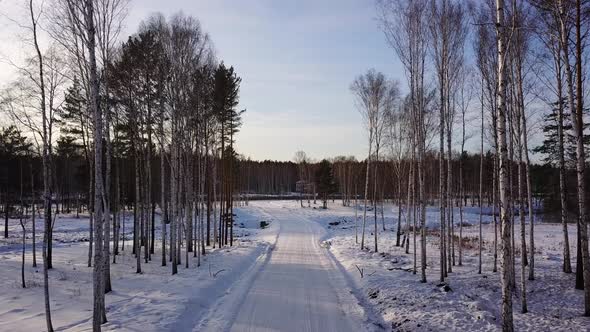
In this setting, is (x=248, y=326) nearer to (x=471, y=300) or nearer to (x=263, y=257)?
(x=471, y=300)

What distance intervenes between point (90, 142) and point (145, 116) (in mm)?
4816

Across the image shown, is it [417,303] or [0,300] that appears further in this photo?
[0,300]

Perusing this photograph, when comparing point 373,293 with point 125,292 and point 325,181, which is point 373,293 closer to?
point 125,292

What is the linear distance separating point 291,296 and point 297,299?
1.41 ft

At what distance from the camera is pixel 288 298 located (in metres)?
12.1

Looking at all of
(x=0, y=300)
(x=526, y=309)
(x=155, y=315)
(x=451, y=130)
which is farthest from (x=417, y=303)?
(x=0, y=300)

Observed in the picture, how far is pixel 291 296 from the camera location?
12.4 m

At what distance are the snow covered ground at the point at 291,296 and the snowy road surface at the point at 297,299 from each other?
32 millimetres

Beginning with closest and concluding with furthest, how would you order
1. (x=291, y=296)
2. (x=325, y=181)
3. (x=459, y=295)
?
(x=459, y=295) < (x=291, y=296) < (x=325, y=181)

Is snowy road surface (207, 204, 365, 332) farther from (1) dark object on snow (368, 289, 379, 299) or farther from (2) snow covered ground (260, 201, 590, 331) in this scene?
(2) snow covered ground (260, 201, 590, 331)

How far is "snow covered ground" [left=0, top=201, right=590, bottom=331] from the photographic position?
31.1 feet

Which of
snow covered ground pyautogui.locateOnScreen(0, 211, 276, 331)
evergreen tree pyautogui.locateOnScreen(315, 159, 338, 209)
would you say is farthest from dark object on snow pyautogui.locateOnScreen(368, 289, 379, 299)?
evergreen tree pyautogui.locateOnScreen(315, 159, 338, 209)

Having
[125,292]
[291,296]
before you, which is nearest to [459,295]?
[291,296]

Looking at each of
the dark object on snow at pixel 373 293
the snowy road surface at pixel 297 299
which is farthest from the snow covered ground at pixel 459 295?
the snowy road surface at pixel 297 299
